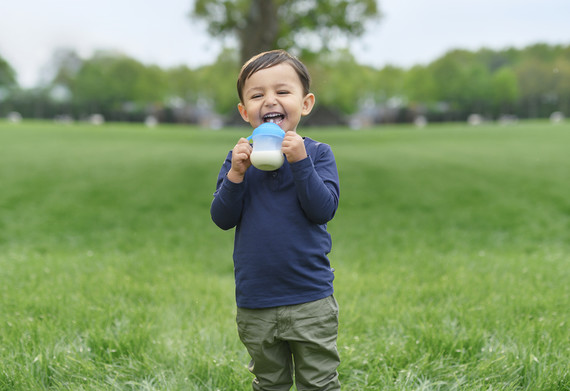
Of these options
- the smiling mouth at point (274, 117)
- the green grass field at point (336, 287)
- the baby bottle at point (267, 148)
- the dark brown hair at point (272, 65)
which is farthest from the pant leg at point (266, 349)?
the dark brown hair at point (272, 65)

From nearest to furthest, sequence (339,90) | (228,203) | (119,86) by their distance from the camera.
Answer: (228,203)
(339,90)
(119,86)

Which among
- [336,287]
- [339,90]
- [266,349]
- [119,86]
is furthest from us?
[119,86]

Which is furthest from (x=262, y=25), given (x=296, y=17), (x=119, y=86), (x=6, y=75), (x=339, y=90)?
(x=6, y=75)

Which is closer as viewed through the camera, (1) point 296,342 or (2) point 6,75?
(1) point 296,342

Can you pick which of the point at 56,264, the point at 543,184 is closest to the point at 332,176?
the point at 56,264

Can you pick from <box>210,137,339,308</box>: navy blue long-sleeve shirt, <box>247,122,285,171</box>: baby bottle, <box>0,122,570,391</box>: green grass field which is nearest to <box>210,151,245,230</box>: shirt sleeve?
<box>210,137,339,308</box>: navy blue long-sleeve shirt

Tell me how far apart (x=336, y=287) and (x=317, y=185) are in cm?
242

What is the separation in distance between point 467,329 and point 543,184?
22.5 ft

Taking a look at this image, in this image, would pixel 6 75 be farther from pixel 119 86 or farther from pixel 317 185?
pixel 317 185

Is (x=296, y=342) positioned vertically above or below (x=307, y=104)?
below

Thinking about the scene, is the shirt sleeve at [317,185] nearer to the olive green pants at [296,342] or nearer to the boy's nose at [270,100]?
the boy's nose at [270,100]

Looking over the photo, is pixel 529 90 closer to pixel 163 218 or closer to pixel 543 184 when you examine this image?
Result: pixel 543 184

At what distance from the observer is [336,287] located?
4156 mm

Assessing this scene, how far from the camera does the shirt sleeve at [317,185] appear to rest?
1.85 meters
